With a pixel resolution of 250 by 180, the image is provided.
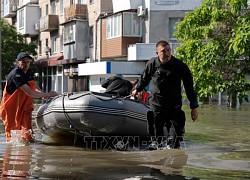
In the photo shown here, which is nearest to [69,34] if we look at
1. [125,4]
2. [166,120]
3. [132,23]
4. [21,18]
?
[125,4]

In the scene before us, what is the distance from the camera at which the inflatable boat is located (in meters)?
9.62

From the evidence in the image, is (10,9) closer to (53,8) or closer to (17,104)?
(53,8)

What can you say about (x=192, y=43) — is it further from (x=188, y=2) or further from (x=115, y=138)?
(x=115, y=138)

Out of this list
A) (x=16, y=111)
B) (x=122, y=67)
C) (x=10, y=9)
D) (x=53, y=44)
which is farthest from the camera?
(x=10, y=9)

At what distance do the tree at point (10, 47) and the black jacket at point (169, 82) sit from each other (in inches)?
1581

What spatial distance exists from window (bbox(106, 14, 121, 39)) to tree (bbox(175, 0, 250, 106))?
526 inches

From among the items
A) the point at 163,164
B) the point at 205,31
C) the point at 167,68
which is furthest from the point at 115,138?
the point at 205,31

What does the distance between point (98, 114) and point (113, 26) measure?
94.1 ft

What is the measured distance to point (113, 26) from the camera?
→ 38.0 meters

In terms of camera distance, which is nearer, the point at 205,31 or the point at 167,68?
the point at 167,68

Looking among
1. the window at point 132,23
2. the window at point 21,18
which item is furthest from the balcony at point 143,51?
the window at point 21,18

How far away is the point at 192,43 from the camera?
23812 mm

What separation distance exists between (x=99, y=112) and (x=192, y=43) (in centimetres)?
1468

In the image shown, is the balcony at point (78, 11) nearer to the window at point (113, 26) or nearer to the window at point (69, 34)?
the window at point (69, 34)
